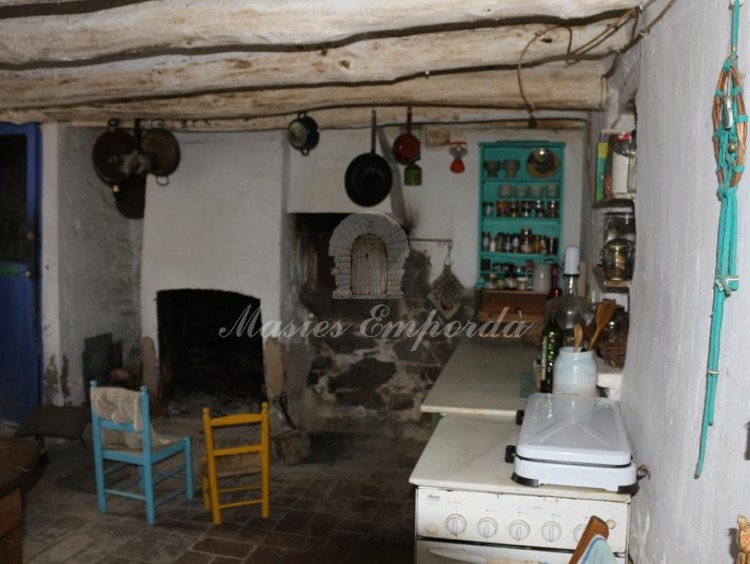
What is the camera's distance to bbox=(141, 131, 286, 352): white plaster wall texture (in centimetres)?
472

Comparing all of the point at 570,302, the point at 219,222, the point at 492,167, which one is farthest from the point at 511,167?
the point at 219,222

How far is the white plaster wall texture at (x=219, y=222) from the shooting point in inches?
186

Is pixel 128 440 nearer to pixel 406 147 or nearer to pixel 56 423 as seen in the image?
pixel 56 423

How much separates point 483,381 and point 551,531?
1.22 m

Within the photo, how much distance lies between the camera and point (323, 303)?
16.4 ft

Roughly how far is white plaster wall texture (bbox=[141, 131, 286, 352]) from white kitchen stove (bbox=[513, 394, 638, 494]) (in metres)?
3.04

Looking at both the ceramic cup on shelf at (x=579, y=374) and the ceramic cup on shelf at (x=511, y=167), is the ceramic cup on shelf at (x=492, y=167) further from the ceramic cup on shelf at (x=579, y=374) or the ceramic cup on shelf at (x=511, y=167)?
the ceramic cup on shelf at (x=579, y=374)

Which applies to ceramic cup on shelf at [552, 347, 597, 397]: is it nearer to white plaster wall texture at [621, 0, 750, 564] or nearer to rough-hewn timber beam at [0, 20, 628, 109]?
white plaster wall texture at [621, 0, 750, 564]

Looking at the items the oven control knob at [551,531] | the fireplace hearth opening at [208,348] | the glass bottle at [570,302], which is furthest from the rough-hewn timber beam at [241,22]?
the fireplace hearth opening at [208,348]

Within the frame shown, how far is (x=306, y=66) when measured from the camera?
2.78 m

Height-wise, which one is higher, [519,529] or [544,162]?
[544,162]

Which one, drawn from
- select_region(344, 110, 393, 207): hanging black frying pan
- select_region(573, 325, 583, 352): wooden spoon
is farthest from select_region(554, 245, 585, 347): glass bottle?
select_region(344, 110, 393, 207): hanging black frying pan

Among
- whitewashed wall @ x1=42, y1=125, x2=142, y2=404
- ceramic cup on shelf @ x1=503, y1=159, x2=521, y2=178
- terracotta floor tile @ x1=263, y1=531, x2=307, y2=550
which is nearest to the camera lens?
terracotta floor tile @ x1=263, y1=531, x2=307, y2=550

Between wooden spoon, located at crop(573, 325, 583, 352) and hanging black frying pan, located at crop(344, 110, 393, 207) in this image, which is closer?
wooden spoon, located at crop(573, 325, 583, 352)
